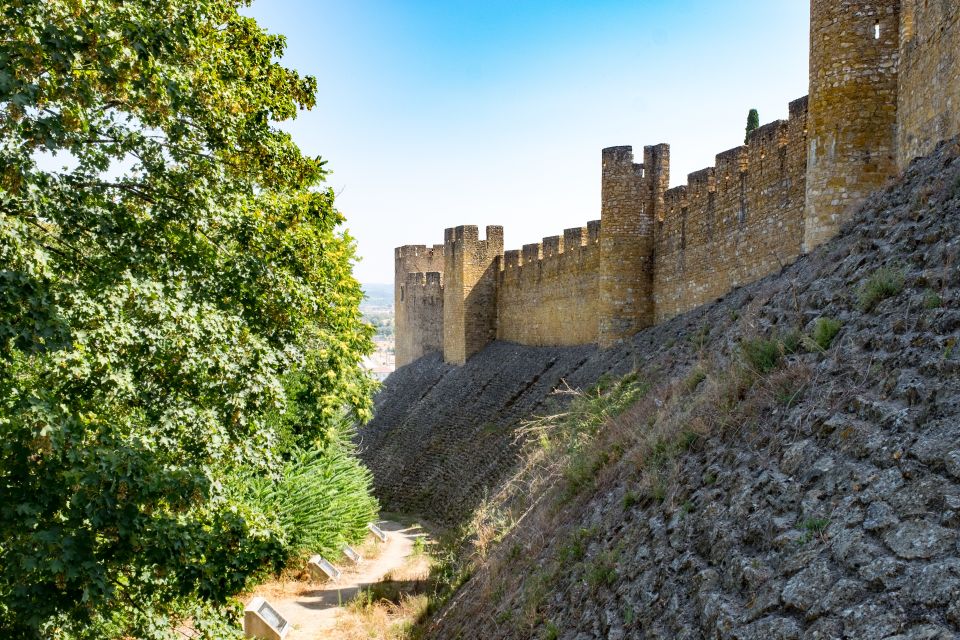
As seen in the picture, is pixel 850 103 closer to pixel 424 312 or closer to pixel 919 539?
pixel 919 539

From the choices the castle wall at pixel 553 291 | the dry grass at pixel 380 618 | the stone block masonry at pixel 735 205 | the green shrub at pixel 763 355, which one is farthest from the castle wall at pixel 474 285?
the green shrub at pixel 763 355

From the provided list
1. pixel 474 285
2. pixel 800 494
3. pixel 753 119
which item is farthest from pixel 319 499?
pixel 753 119

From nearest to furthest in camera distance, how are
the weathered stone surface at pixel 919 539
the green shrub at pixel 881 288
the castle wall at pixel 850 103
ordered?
the weathered stone surface at pixel 919 539 → the green shrub at pixel 881 288 → the castle wall at pixel 850 103

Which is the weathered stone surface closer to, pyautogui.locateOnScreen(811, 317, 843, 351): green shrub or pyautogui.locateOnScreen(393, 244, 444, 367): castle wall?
pyautogui.locateOnScreen(811, 317, 843, 351): green shrub

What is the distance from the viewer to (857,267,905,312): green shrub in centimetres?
563

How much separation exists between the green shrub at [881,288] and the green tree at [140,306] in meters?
5.67

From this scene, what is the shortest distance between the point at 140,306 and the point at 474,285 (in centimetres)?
2323

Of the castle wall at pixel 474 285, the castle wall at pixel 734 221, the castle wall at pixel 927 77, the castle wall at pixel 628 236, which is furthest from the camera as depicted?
the castle wall at pixel 474 285

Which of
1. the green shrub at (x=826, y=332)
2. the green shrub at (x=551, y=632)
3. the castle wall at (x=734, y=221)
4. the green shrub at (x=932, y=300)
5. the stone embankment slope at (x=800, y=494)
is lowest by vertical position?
the green shrub at (x=551, y=632)

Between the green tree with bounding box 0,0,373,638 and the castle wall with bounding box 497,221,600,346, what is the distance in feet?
45.7

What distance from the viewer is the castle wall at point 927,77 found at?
8.09 m

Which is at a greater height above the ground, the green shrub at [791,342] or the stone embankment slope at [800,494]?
the green shrub at [791,342]

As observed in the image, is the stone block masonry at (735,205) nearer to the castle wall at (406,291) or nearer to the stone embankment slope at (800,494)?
the stone embankment slope at (800,494)

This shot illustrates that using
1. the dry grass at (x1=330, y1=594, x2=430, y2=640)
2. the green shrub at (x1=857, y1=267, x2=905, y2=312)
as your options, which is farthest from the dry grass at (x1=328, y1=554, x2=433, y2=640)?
the green shrub at (x1=857, y1=267, x2=905, y2=312)
